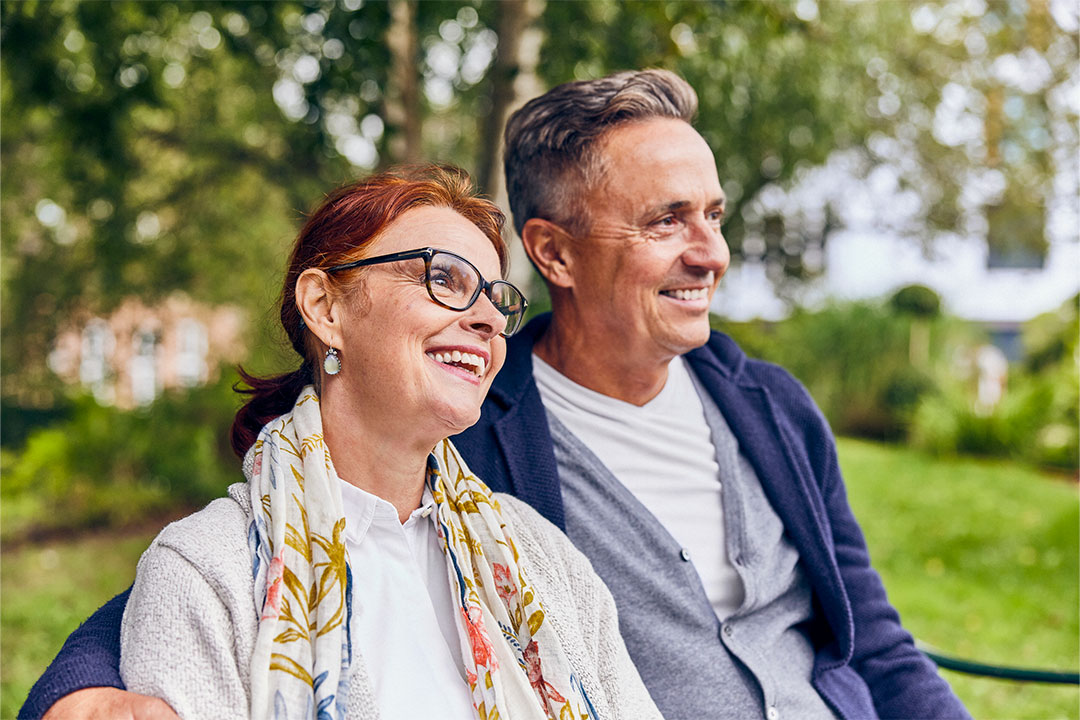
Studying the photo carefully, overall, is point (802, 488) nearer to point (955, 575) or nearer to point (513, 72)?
point (513, 72)

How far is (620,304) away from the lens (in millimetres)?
2328

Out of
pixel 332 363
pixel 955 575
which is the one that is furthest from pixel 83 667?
pixel 955 575

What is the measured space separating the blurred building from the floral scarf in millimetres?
9318

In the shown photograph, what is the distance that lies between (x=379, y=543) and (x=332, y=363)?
35cm

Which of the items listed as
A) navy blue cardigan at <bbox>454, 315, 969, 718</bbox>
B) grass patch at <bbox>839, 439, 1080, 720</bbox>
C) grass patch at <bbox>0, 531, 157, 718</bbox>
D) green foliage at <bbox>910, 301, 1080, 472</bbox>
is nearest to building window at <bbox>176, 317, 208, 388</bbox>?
grass patch at <bbox>0, 531, 157, 718</bbox>

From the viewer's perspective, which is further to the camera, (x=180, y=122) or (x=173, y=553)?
(x=180, y=122)

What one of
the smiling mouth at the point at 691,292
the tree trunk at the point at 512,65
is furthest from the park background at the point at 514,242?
the smiling mouth at the point at 691,292

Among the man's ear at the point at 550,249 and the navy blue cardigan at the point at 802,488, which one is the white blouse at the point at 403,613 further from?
the man's ear at the point at 550,249

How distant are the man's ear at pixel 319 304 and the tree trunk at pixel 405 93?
409 centimetres

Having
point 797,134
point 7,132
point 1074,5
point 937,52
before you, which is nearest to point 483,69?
point 797,134

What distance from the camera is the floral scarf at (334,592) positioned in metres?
1.47

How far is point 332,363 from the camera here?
1.74 meters

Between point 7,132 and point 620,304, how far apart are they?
27.7ft

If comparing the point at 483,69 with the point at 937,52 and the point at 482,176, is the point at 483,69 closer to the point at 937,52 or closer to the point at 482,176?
the point at 482,176
